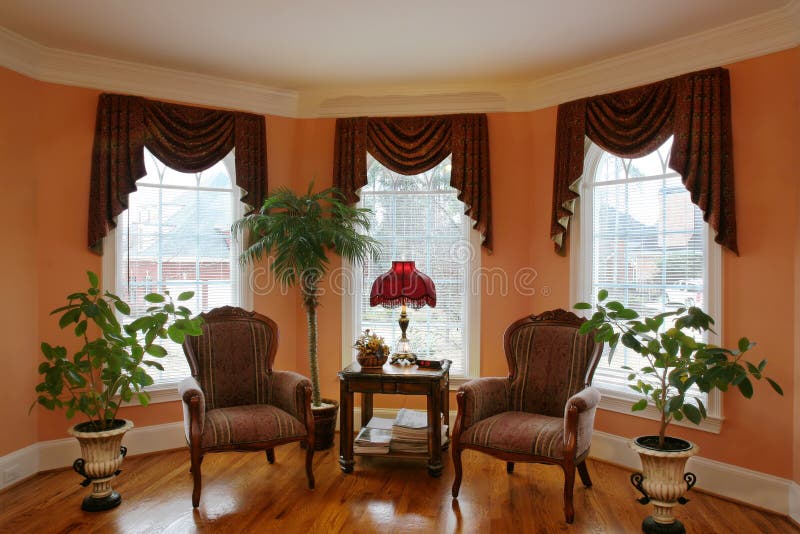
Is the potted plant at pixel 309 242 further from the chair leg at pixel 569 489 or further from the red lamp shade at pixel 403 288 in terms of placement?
the chair leg at pixel 569 489

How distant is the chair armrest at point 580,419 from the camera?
2842 millimetres

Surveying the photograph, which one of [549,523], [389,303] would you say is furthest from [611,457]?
[389,303]

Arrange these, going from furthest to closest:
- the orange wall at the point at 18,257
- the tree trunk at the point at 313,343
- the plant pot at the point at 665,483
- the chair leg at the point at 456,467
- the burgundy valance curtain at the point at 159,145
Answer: the tree trunk at the point at 313,343 < the burgundy valance curtain at the point at 159,145 < the orange wall at the point at 18,257 < the chair leg at the point at 456,467 < the plant pot at the point at 665,483

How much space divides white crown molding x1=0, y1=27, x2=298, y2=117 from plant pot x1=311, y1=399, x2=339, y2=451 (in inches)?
94.9

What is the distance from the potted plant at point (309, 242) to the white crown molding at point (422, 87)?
82cm

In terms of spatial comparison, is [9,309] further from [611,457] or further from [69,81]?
[611,457]

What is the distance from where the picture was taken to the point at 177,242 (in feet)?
13.5

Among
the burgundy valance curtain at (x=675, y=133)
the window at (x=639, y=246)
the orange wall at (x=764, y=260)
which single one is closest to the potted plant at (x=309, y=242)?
the burgundy valance curtain at (x=675, y=133)

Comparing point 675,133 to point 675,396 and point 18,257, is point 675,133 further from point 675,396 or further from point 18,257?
point 18,257

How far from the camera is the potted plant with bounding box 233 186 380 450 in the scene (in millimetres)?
3840

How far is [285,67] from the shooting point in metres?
3.97

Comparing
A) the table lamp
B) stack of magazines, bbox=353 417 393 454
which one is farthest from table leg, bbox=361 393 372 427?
the table lamp

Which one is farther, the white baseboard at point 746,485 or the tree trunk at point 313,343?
the tree trunk at point 313,343

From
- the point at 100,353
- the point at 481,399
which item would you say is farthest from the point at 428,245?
the point at 100,353
